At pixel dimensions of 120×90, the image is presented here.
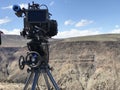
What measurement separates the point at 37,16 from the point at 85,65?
107 meters

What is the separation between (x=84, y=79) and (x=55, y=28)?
100349 millimetres

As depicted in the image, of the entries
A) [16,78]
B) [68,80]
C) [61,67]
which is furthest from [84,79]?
[16,78]

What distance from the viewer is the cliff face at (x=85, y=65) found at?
113 metres

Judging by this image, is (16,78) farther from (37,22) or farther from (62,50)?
(37,22)

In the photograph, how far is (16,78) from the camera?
5310 inches

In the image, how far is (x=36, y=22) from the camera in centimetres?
1692

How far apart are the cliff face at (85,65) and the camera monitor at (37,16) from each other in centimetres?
9242

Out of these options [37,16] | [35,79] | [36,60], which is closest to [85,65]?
[36,60]

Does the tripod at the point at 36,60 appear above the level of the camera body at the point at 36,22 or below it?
below

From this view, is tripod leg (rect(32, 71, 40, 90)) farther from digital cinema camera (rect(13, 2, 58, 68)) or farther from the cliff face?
the cliff face

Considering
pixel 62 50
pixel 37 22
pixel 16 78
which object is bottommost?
pixel 16 78

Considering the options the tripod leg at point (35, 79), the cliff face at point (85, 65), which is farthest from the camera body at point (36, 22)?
the cliff face at point (85, 65)

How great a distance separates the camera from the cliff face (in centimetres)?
11325

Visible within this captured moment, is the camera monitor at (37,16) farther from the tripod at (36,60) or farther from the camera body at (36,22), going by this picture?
the tripod at (36,60)
